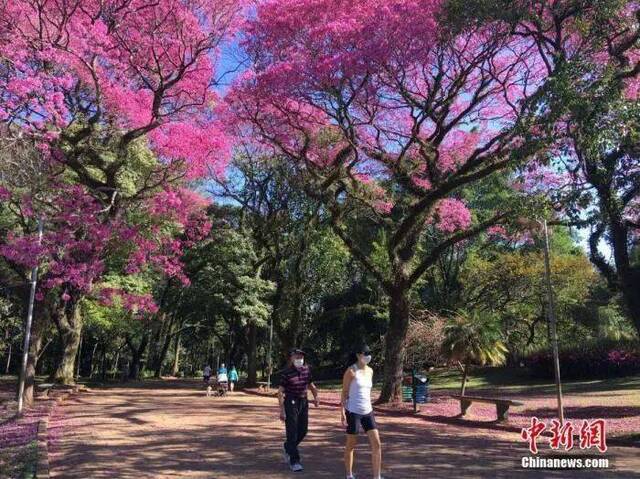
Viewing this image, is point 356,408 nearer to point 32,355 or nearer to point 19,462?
point 19,462

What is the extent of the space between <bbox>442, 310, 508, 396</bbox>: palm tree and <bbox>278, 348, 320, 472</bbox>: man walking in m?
9.94

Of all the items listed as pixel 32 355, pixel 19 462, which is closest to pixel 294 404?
pixel 19 462

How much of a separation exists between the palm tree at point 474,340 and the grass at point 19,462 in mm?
11381

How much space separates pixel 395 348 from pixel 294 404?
996 centimetres

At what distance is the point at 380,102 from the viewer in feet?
52.1

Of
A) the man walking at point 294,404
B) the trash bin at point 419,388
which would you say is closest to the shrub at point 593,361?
the trash bin at point 419,388

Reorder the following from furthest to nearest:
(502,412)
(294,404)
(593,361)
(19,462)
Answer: (593,361) < (502,412) < (19,462) < (294,404)

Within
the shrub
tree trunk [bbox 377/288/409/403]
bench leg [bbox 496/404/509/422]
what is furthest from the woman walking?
the shrub

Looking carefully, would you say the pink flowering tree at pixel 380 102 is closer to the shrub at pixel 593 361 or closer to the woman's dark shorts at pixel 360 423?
the woman's dark shorts at pixel 360 423

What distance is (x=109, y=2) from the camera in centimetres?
1324

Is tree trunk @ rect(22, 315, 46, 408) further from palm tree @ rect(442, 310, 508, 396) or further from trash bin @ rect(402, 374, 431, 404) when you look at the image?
palm tree @ rect(442, 310, 508, 396)

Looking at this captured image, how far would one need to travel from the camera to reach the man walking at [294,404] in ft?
24.7

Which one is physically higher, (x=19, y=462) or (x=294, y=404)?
(x=294, y=404)

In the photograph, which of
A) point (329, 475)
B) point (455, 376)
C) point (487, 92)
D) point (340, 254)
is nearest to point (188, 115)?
point (487, 92)
